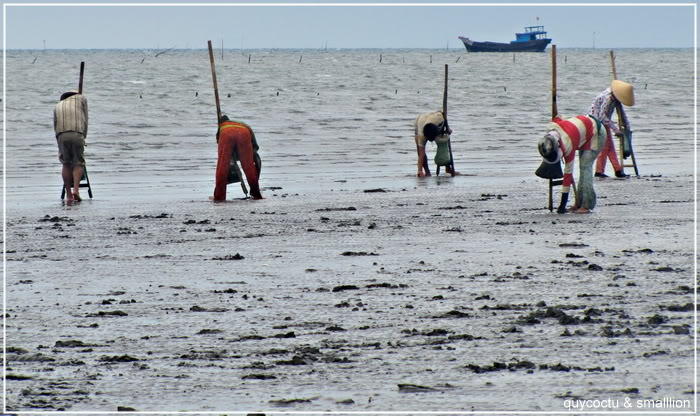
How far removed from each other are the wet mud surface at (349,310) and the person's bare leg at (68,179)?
2244mm

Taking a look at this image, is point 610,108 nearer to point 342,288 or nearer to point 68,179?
point 68,179

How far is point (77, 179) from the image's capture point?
54.9 feet

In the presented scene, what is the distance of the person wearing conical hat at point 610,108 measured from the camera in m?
16.9

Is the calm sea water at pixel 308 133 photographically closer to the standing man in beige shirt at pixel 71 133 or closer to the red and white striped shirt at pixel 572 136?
the standing man in beige shirt at pixel 71 133

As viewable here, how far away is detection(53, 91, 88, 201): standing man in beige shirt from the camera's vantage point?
16.8 metres

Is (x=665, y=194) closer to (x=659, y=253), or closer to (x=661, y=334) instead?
(x=659, y=253)

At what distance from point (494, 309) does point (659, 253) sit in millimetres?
3076

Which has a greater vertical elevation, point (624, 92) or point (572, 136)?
point (624, 92)

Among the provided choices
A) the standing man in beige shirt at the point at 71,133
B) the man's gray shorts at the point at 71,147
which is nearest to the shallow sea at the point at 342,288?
the standing man in beige shirt at the point at 71,133

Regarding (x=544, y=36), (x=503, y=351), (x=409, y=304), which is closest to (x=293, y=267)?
(x=409, y=304)

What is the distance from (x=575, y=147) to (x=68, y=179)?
6861 millimetres

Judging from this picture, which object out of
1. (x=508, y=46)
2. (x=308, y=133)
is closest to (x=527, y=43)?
(x=508, y=46)

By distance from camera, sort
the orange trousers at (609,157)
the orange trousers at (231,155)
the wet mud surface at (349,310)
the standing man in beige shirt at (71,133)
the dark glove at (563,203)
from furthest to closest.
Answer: the orange trousers at (609,157) → the standing man in beige shirt at (71,133) → the orange trousers at (231,155) → the dark glove at (563,203) → the wet mud surface at (349,310)

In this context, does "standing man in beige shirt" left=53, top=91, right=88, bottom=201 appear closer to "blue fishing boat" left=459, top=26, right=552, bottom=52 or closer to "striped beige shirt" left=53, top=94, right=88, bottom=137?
"striped beige shirt" left=53, top=94, right=88, bottom=137
